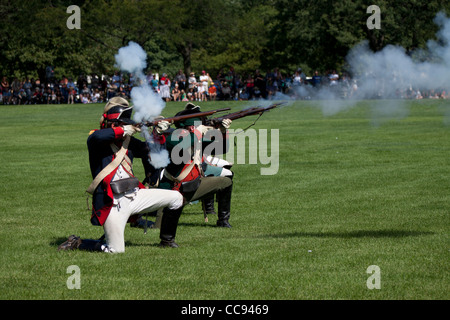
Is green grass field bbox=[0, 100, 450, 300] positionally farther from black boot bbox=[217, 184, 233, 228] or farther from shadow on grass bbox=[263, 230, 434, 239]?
black boot bbox=[217, 184, 233, 228]

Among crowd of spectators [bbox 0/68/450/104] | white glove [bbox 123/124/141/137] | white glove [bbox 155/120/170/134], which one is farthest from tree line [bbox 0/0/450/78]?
white glove [bbox 123/124/141/137]

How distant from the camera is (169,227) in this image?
9.80 meters

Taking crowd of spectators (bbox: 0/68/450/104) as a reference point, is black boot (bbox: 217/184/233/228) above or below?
below

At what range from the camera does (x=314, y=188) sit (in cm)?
1588

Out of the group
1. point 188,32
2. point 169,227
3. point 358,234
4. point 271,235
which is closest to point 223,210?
point 271,235

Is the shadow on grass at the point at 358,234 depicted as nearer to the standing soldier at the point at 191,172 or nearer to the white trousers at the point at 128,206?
the standing soldier at the point at 191,172

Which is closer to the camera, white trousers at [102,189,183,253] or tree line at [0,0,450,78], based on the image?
white trousers at [102,189,183,253]

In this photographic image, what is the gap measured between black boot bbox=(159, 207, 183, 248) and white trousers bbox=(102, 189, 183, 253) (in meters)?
0.09

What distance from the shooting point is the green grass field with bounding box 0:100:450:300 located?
25.5 ft


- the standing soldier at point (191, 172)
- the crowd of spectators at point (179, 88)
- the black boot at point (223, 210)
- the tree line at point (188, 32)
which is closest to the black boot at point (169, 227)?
the standing soldier at point (191, 172)

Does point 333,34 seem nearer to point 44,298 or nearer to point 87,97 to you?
point 87,97

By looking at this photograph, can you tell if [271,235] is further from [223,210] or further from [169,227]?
[169,227]
